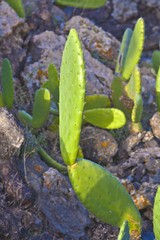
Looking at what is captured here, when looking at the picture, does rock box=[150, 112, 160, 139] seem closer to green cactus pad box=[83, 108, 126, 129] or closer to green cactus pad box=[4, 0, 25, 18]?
green cactus pad box=[83, 108, 126, 129]

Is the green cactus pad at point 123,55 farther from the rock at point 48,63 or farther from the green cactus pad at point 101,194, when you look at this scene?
the green cactus pad at point 101,194

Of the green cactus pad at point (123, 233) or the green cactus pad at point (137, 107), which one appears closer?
the green cactus pad at point (123, 233)

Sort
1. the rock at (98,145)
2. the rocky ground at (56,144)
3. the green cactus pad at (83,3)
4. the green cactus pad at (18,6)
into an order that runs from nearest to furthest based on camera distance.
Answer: the rocky ground at (56,144)
the rock at (98,145)
the green cactus pad at (18,6)
the green cactus pad at (83,3)

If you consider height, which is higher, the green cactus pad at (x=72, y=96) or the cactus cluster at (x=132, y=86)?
the green cactus pad at (x=72, y=96)

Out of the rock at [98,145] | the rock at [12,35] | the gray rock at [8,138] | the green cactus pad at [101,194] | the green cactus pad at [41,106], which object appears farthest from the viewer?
the rock at [12,35]

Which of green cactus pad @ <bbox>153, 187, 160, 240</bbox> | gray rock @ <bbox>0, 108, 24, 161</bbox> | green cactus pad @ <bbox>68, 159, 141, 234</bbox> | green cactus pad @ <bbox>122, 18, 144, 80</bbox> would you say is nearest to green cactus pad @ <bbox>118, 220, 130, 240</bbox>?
green cactus pad @ <bbox>153, 187, 160, 240</bbox>

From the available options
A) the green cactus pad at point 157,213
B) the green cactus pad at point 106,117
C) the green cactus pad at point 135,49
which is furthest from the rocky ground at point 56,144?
the green cactus pad at point 157,213

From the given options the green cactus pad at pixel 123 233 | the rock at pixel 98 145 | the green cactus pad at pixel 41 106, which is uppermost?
the green cactus pad at pixel 123 233

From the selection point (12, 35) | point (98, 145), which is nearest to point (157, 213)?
point (98, 145)
